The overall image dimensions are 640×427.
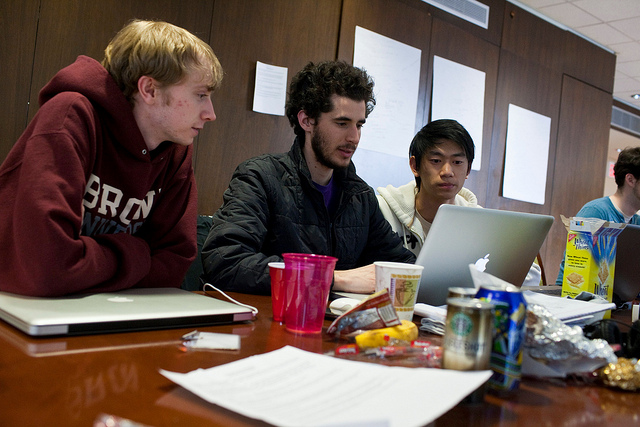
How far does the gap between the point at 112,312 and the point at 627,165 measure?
9.99ft

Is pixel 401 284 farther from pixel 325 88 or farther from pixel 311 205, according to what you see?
pixel 325 88

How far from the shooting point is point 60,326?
66 centimetres

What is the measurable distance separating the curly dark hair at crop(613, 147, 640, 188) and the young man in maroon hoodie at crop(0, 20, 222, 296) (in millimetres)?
2614

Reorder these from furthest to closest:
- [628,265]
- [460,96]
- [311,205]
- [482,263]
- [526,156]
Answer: [526,156] → [460,96] → [311,205] → [628,265] → [482,263]

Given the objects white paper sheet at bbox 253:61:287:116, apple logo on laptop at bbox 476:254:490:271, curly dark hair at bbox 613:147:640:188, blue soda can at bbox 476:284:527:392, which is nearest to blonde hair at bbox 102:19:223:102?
apple logo on laptop at bbox 476:254:490:271

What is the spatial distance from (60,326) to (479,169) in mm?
3468

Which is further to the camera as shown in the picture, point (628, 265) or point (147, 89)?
point (628, 265)

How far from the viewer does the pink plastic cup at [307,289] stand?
797 millimetres

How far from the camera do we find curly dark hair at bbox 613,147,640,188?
9.52 ft

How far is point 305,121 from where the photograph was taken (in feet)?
6.15

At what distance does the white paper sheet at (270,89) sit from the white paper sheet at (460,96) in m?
1.22

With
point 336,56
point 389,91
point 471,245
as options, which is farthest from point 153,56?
point 389,91

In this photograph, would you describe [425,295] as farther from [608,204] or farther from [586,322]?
[608,204]

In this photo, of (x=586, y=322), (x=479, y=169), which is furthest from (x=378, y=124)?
(x=586, y=322)
